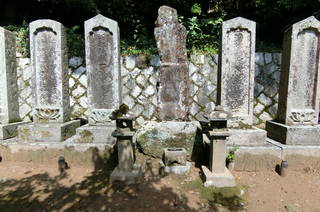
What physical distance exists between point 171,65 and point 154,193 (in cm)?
237

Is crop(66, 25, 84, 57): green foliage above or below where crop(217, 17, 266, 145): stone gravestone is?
above

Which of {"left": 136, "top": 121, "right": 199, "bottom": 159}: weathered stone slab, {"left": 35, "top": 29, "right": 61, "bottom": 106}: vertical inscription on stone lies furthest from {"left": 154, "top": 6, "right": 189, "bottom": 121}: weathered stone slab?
{"left": 35, "top": 29, "right": 61, "bottom": 106}: vertical inscription on stone

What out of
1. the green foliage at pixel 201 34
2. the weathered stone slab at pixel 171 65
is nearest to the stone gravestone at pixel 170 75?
the weathered stone slab at pixel 171 65

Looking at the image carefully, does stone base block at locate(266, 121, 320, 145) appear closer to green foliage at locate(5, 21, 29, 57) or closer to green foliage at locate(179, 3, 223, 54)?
green foliage at locate(179, 3, 223, 54)

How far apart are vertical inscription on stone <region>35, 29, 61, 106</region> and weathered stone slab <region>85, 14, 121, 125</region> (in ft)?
2.40

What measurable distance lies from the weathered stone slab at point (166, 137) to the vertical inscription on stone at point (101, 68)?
108 centimetres

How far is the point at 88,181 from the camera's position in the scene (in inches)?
127

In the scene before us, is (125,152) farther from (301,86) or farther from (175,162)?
(301,86)

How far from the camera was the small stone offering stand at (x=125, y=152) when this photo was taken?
3018mm

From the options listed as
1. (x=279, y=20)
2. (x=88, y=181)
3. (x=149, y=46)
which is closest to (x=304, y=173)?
(x=88, y=181)

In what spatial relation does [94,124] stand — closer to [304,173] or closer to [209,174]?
[209,174]

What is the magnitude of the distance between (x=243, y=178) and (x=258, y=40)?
6.42 m

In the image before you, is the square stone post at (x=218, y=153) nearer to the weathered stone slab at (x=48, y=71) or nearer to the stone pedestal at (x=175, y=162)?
the stone pedestal at (x=175, y=162)

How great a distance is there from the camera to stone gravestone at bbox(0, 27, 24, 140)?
4.27 metres
